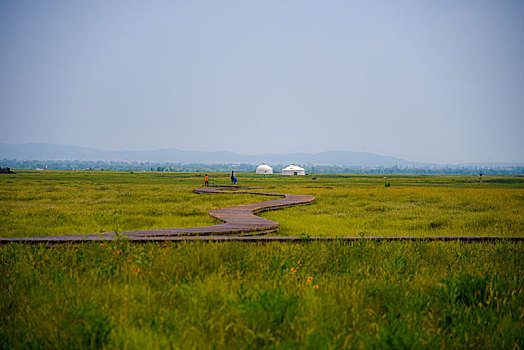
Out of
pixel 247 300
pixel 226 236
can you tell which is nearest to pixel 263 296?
pixel 247 300

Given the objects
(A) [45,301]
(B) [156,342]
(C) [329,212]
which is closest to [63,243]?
(A) [45,301]

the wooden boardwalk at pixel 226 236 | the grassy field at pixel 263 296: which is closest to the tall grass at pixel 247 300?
the grassy field at pixel 263 296

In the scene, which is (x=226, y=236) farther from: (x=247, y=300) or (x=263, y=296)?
(x=263, y=296)

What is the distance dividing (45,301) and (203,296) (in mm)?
2179

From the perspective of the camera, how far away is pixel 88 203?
2206cm

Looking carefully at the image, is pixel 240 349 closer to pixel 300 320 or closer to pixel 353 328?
pixel 300 320

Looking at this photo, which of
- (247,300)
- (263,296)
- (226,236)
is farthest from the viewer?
(226,236)

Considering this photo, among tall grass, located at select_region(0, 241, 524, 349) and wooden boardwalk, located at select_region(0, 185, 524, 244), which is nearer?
tall grass, located at select_region(0, 241, 524, 349)

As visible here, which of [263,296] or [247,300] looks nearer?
[263,296]

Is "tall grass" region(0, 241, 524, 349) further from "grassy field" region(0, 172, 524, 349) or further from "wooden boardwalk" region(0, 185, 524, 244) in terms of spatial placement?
"wooden boardwalk" region(0, 185, 524, 244)

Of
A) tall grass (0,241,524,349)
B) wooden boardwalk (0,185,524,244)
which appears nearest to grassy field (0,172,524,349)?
tall grass (0,241,524,349)

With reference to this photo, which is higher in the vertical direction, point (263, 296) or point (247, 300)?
point (263, 296)

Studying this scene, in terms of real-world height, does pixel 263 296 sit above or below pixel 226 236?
above

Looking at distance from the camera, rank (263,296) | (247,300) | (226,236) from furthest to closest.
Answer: (226,236), (247,300), (263,296)
